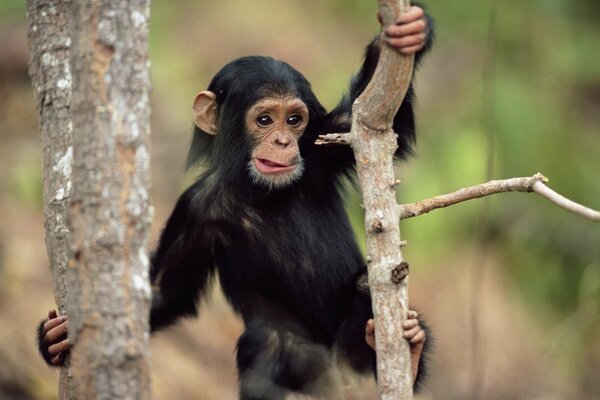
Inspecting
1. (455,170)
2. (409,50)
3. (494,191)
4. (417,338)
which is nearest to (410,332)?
(417,338)

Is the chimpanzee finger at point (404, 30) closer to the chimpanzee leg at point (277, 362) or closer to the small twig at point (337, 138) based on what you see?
the small twig at point (337, 138)

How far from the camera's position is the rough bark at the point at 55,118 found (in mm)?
5359

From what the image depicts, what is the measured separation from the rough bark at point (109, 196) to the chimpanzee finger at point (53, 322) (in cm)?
170

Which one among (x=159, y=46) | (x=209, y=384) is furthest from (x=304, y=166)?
(x=159, y=46)

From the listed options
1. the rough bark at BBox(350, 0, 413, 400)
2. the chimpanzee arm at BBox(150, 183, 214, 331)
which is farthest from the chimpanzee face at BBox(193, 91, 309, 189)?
the rough bark at BBox(350, 0, 413, 400)

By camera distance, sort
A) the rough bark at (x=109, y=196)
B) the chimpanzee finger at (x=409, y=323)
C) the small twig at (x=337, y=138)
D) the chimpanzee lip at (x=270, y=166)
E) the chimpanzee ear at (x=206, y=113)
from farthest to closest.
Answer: the chimpanzee ear at (x=206, y=113) → the chimpanzee lip at (x=270, y=166) → the small twig at (x=337, y=138) → the chimpanzee finger at (x=409, y=323) → the rough bark at (x=109, y=196)

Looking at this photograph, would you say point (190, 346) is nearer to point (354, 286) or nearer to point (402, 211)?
point (354, 286)

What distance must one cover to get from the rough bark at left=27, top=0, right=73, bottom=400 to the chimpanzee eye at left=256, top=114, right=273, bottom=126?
4.06ft

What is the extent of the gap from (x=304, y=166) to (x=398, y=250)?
5.54 feet

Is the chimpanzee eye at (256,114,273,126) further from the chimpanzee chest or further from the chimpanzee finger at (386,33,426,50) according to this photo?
the chimpanzee finger at (386,33,426,50)

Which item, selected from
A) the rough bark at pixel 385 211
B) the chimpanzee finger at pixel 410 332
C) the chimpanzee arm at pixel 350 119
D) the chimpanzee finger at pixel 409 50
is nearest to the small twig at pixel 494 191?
the rough bark at pixel 385 211

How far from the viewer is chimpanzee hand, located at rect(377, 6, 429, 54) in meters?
4.21

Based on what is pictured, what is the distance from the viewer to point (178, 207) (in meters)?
6.23

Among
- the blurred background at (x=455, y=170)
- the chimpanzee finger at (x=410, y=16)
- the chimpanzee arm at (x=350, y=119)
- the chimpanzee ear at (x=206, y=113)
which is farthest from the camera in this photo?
the blurred background at (x=455, y=170)
